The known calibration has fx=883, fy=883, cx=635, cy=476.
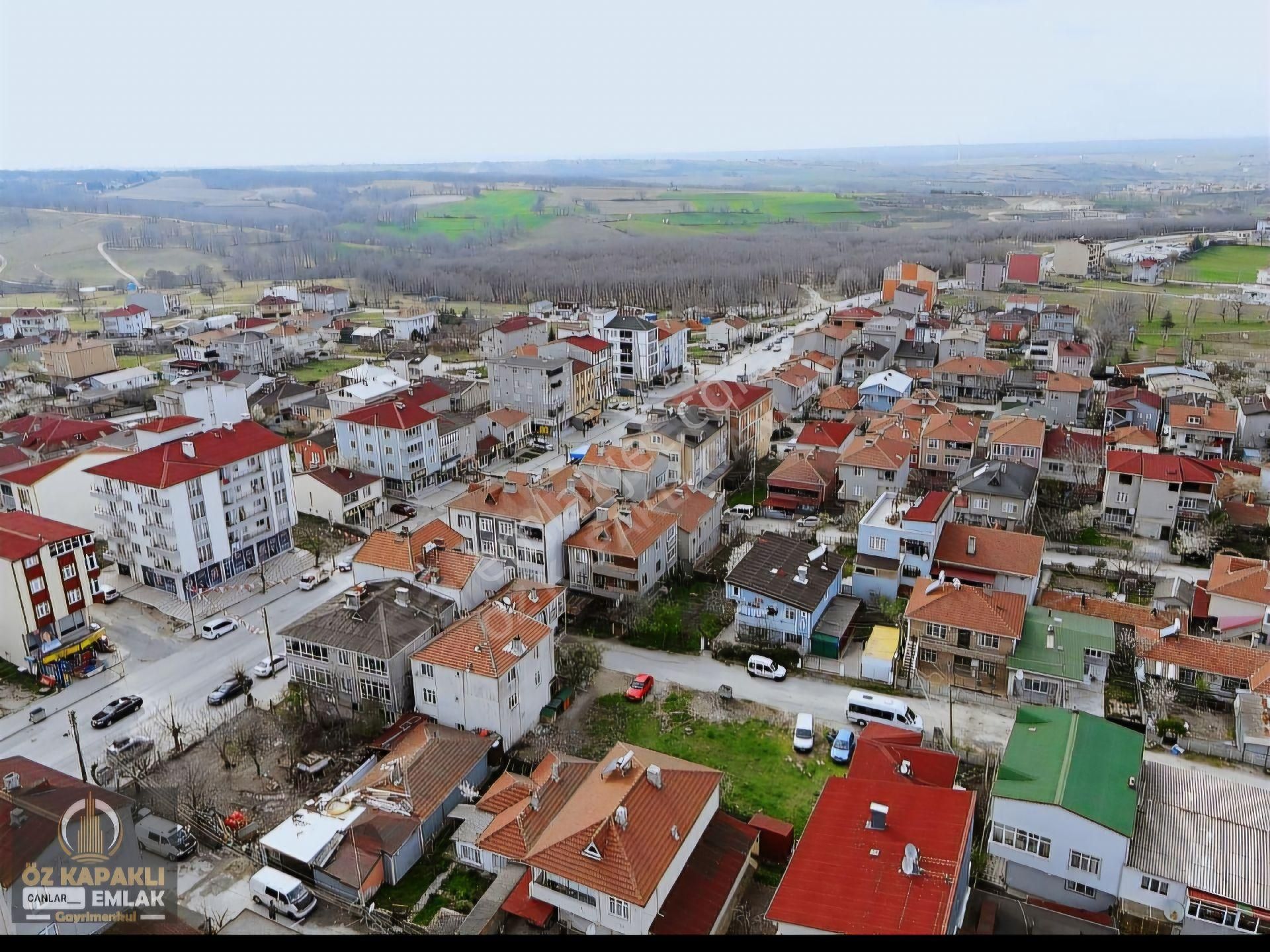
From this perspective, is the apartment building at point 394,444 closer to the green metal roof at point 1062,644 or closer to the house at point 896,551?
the house at point 896,551

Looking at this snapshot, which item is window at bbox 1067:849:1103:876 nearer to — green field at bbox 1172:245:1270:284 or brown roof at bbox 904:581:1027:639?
brown roof at bbox 904:581:1027:639

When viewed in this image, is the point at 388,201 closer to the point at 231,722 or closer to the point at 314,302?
the point at 314,302

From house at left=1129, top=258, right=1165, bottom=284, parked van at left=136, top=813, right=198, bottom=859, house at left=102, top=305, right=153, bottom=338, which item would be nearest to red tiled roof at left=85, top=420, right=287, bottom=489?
parked van at left=136, top=813, right=198, bottom=859

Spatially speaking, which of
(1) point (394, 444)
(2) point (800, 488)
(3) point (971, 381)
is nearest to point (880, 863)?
(2) point (800, 488)

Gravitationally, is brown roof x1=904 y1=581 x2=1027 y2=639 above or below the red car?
above

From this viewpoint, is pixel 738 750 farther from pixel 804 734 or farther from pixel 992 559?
pixel 992 559
